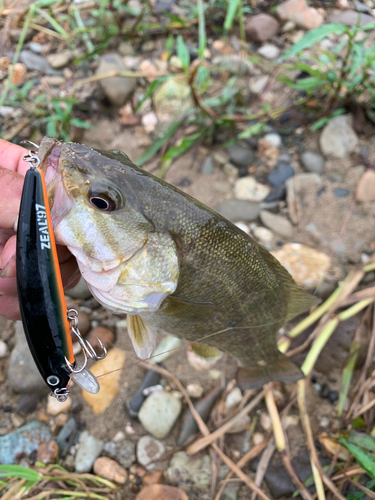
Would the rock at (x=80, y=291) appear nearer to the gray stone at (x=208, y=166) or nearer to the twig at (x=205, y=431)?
the twig at (x=205, y=431)

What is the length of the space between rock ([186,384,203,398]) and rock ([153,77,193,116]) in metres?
3.05

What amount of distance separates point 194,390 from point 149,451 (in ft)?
1.78

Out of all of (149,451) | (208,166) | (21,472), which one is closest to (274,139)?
(208,166)

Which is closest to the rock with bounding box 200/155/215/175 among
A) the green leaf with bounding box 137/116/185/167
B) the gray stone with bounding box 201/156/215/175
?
the gray stone with bounding box 201/156/215/175

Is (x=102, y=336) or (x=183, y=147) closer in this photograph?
(x=102, y=336)

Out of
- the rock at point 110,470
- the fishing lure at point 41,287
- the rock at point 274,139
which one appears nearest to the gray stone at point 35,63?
the rock at point 274,139

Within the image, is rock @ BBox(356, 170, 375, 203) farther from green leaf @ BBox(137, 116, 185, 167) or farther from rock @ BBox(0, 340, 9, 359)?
rock @ BBox(0, 340, 9, 359)

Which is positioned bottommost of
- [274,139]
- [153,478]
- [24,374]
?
[153,478]

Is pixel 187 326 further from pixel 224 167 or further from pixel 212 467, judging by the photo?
pixel 224 167

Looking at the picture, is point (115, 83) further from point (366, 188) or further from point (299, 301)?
point (299, 301)

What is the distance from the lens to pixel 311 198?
349 centimetres

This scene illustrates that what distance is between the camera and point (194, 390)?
9.09 ft

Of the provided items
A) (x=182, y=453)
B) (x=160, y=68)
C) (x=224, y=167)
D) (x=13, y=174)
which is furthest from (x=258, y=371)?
(x=160, y=68)

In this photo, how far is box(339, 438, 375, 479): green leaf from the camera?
81.5 inches
